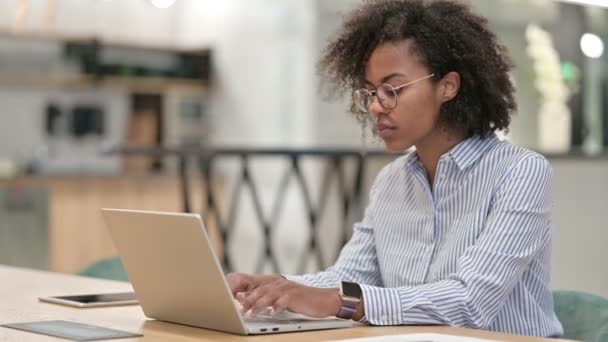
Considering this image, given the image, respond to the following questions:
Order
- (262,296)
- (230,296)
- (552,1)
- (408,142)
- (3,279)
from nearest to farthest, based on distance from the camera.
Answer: (230,296) < (262,296) < (408,142) < (3,279) < (552,1)

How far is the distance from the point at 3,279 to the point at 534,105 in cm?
394

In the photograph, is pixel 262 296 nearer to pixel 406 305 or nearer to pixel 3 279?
pixel 406 305

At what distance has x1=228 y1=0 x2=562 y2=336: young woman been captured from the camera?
1.85 m

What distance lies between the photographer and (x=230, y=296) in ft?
5.27

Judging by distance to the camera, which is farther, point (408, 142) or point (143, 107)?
point (143, 107)

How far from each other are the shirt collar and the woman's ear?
3.6 inches

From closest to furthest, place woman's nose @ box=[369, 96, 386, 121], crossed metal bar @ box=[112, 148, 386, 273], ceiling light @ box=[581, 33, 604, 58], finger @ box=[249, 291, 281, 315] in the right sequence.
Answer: finger @ box=[249, 291, 281, 315], woman's nose @ box=[369, 96, 386, 121], crossed metal bar @ box=[112, 148, 386, 273], ceiling light @ box=[581, 33, 604, 58]

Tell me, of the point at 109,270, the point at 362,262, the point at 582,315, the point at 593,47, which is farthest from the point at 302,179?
the point at 582,315

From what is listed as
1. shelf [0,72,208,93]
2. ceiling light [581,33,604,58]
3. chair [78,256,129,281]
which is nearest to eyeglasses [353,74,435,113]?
chair [78,256,129,281]

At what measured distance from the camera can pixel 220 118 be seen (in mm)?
7930

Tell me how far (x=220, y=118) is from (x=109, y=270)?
16.7ft

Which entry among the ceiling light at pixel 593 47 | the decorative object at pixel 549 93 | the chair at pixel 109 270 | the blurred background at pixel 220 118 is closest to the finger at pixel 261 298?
the chair at pixel 109 270

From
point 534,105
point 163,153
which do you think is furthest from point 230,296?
point 534,105

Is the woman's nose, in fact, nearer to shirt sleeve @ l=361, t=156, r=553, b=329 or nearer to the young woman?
the young woman
